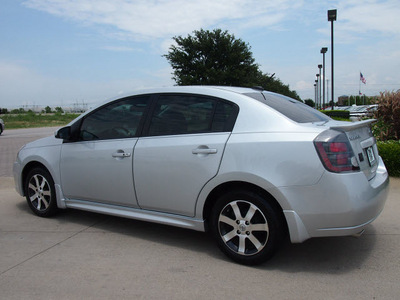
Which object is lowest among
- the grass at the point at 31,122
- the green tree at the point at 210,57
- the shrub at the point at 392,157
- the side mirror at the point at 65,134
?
the shrub at the point at 392,157

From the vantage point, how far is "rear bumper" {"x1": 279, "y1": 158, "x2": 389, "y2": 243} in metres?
3.13

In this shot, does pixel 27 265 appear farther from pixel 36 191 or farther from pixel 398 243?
pixel 398 243

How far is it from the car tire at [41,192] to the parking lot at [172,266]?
28 centimetres

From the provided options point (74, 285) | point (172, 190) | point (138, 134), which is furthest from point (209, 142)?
point (74, 285)

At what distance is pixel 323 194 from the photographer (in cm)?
316

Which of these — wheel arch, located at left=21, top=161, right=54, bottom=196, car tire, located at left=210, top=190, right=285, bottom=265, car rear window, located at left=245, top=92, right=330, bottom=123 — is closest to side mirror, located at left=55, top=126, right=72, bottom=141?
wheel arch, located at left=21, top=161, right=54, bottom=196

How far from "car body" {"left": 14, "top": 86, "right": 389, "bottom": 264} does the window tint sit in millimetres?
11

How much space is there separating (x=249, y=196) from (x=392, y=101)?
6.49 metres

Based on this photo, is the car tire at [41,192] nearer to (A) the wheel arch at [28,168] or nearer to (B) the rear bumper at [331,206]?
(A) the wheel arch at [28,168]

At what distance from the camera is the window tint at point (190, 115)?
12.1 ft

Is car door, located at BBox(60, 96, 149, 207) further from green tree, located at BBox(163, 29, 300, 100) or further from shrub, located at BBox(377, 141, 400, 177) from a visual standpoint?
green tree, located at BBox(163, 29, 300, 100)

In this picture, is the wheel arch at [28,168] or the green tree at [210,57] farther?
the green tree at [210,57]

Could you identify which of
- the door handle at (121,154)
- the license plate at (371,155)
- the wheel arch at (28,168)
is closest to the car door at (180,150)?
the door handle at (121,154)

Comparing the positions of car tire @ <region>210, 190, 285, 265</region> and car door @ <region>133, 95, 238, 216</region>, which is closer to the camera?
car tire @ <region>210, 190, 285, 265</region>
